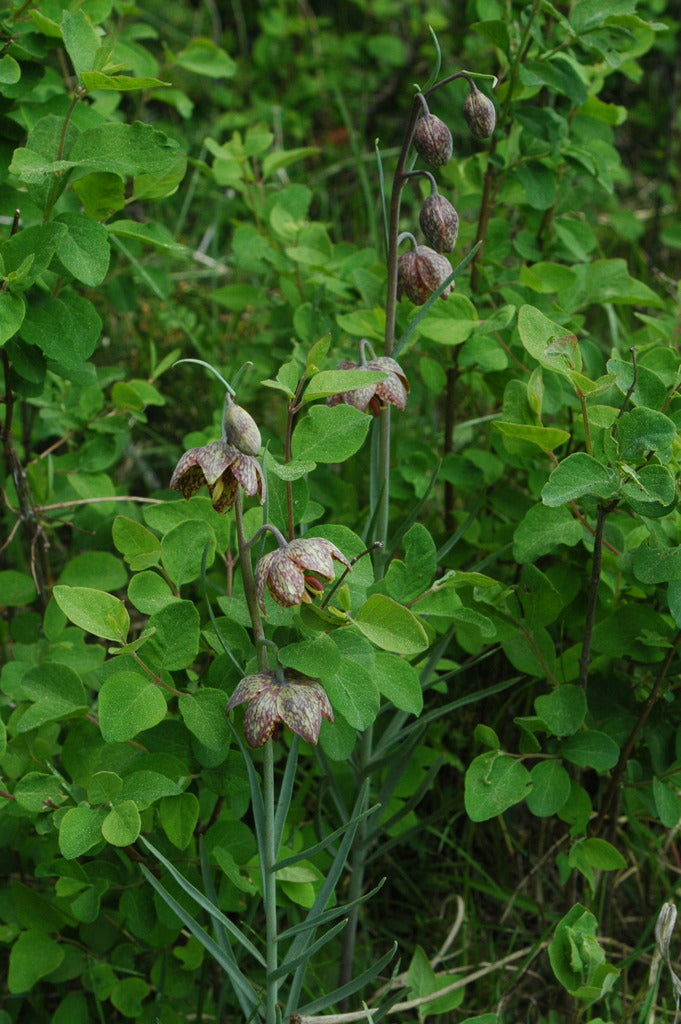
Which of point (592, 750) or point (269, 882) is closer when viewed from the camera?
point (269, 882)

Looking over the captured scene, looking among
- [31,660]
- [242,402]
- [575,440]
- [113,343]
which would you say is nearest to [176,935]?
[31,660]

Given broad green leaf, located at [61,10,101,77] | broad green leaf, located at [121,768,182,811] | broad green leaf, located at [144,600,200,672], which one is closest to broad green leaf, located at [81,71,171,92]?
broad green leaf, located at [61,10,101,77]

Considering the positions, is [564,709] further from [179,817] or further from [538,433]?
[179,817]

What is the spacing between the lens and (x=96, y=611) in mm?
1303

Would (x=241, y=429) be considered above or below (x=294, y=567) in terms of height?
above

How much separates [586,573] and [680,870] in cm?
53

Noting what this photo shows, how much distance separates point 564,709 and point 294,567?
60 centimetres

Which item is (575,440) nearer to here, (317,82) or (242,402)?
(242,402)

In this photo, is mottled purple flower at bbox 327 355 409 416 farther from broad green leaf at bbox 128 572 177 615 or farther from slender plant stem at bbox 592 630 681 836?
slender plant stem at bbox 592 630 681 836

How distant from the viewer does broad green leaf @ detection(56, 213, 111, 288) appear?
58.1 inches

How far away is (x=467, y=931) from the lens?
1874mm

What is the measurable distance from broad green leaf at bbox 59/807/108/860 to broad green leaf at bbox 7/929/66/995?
1.05ft

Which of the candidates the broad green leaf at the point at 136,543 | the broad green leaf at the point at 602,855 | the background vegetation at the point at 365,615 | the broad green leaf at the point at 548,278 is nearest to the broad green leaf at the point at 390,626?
the background vegetation at the point at 365,615

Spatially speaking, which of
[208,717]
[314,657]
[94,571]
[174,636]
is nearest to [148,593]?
[174,636]
